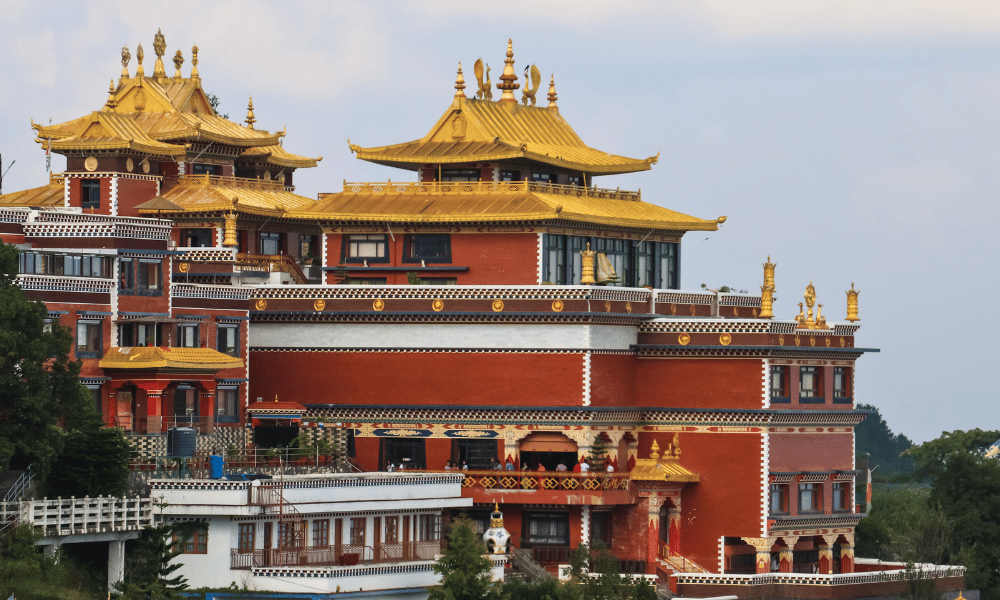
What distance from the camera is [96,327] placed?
255 feet

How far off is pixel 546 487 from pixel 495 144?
54.6ft

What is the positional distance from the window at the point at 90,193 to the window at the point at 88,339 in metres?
14.7

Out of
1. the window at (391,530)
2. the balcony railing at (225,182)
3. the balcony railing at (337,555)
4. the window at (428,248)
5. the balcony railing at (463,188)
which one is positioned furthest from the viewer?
the balcony railing at (225,182)

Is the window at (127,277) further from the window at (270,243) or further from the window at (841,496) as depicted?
the window at (841,496)

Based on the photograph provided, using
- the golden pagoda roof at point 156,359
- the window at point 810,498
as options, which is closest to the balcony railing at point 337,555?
the golden pagoda roof at point 156,359

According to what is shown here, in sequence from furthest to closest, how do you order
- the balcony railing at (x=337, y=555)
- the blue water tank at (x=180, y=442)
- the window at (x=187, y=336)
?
the window at (x=187, y=336) → the blue water tank at (x=180, y=442) → the balcony railing at (x=337, y=555)

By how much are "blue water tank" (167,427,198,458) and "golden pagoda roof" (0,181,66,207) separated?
2217cm

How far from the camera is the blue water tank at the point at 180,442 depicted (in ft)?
254

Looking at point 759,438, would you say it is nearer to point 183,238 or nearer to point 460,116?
point 460,116

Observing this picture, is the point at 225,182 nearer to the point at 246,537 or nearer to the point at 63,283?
the point at 63,283

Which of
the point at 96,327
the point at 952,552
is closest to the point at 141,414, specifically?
the point at 96,327

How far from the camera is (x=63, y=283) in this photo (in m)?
76.6

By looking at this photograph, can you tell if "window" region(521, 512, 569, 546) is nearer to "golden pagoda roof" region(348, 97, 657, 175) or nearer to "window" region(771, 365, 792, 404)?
"window" region(771, 365, 792, 404)

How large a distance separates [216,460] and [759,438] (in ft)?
67.1
